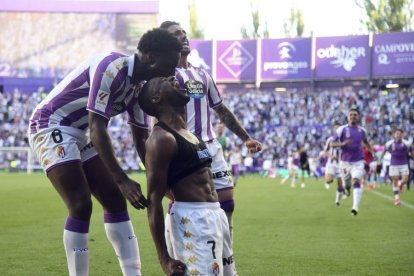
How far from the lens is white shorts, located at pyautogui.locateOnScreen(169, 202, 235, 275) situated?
469 centimetres

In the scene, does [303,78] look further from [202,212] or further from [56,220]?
[202,212]

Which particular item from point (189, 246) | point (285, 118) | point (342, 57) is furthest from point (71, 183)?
point (342, 57)

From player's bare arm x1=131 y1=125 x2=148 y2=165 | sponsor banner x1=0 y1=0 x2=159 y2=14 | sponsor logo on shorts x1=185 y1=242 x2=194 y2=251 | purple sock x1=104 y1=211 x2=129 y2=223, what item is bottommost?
purple sock x1=104 y1=211 x2=129 y2=223

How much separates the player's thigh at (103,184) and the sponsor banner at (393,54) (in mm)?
44908

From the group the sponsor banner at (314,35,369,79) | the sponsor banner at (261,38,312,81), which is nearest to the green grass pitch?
the sponsor banner at (314,35,369,79)

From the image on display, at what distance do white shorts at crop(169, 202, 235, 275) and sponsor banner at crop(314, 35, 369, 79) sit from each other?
47086 mm

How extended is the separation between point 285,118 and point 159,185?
47572 millimetres

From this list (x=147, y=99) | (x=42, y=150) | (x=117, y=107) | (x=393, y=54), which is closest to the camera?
(x=147, y=99)

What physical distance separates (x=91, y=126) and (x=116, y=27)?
49.8 m

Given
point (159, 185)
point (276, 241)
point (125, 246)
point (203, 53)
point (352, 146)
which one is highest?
point (203, 53)

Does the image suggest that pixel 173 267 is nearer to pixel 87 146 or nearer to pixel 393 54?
pixel 87 146

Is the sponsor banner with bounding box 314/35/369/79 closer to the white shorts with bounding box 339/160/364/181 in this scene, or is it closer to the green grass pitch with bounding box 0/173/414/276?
the green grass pitch with bounding box 0/173/414/276

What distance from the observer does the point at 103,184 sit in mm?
6309

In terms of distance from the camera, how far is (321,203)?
2073 centimetres
